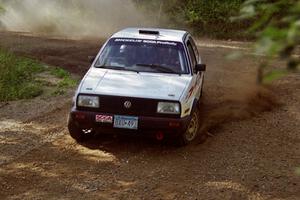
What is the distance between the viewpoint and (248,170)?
6.56 metres

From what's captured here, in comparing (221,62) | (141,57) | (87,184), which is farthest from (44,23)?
(87,184)

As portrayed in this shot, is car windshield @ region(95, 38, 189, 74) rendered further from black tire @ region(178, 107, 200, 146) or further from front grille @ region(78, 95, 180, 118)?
front grille @ region(78, 95, 180, 118)

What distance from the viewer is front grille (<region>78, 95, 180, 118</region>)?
672 cm

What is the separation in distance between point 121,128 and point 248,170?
5.98 feet

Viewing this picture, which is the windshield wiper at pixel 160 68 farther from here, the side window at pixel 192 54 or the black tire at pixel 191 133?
the black tire at pixel 191 133

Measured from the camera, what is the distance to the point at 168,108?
22.1ft

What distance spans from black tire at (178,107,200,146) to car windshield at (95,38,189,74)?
750 millimetres

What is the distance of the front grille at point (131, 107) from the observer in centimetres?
672

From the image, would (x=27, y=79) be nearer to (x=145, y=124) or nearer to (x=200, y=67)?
(x=200, y=67)

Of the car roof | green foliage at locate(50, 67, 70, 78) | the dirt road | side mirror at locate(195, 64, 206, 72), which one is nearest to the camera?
the dirt road

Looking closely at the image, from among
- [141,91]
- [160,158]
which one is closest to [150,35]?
[141,91]

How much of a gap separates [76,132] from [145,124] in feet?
4.05

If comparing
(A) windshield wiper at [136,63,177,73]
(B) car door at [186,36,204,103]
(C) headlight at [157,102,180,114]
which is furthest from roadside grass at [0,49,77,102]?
(C) headlight at [157,102,180,114]

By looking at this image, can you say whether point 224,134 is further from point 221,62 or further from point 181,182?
point 221,62
